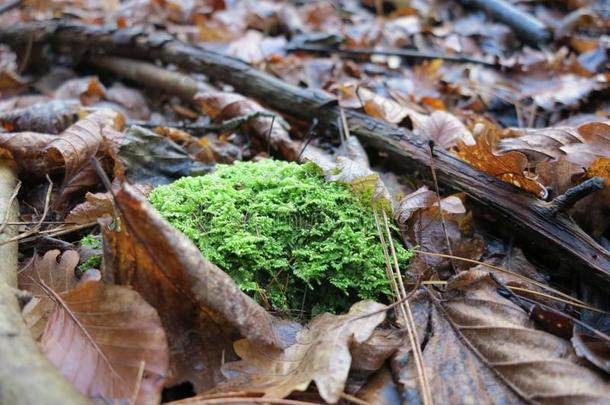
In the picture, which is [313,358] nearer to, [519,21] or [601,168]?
[601,168]

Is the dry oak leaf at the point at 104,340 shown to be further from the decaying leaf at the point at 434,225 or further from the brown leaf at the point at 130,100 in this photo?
the brown leaf at the point at 130,100

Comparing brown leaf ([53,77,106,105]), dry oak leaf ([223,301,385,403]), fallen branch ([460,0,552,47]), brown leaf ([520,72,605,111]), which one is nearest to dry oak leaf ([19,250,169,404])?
dry oak leaf ([223,301,385,403])

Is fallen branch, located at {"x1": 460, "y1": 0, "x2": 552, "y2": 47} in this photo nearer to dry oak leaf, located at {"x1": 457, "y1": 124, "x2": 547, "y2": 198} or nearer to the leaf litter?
the leaf litter

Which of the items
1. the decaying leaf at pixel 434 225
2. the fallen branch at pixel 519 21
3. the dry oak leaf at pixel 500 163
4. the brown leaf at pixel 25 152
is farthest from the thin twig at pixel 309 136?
the fallen branch at pixel 519 21

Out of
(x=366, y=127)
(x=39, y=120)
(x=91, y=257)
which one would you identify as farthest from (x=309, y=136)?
(x=39, y=120)

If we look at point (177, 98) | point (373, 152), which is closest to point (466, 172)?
point (373, 152)

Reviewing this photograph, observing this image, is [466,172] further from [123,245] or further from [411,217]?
[123,245]
